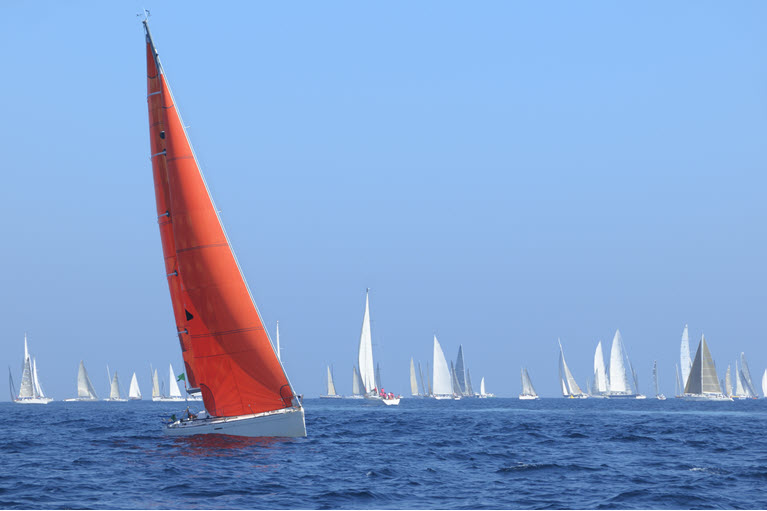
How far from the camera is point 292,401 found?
3416cm

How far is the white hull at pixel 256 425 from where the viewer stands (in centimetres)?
3303

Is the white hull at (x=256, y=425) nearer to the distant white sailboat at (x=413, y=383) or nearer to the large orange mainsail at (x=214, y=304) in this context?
the large orange mainsail at (x=214, y=304)

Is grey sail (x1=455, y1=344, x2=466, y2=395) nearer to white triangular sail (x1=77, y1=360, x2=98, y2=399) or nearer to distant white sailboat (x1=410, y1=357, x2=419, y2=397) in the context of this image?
distant white sailboat (x1=410, y1=357, x2=419, y2=397)

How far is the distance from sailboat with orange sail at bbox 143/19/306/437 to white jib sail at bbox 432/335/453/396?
110m

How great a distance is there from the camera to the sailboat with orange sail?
33.6m

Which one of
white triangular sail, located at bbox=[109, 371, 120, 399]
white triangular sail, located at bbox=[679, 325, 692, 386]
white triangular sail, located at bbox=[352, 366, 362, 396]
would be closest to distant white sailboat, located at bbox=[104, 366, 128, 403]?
white triangular sail, located at bbox=[109, 371, 120, 399]

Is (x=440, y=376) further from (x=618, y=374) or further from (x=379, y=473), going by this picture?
(x=379, y=473)

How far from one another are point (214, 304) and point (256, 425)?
15.5 ft

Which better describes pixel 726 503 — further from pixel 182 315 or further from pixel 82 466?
pixel 182 315

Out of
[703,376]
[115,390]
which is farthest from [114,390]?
[703,376]

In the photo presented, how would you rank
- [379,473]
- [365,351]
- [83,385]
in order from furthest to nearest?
[83,385], [365,351], [379,473]

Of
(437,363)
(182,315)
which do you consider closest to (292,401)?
(182,315)

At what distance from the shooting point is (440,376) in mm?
148000

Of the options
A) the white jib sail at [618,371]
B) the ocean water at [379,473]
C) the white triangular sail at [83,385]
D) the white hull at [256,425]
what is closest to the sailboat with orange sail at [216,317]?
the white hull at [256,425]
